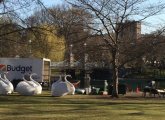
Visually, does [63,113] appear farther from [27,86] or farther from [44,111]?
[27,86]

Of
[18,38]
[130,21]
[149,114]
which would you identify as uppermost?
[130,21]

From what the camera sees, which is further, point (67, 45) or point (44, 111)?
point (67, 45)

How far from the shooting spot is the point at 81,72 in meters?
58.5

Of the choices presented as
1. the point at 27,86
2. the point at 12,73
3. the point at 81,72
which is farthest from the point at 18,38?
the point at 81,72

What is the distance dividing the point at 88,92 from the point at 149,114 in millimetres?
18798

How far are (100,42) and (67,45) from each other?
2.35 m

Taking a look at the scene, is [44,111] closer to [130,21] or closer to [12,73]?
[130,21]

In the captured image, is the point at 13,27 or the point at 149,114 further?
the point at 149,114

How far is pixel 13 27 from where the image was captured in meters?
18.5

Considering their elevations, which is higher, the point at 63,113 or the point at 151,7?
the point at 151,7

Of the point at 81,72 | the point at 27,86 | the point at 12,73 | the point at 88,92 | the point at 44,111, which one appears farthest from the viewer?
the point at 81,72

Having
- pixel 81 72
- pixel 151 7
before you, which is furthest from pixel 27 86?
pixel 81 72

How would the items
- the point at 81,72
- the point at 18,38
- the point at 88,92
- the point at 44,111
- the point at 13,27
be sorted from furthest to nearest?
the point at 81,72 < the point at 88,92 < the point at 18,38 < the point at 44,111 < the point at 13,27

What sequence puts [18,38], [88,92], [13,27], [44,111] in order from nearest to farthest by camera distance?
[13,27] → [44,111] → [18,38] → [88,92]
